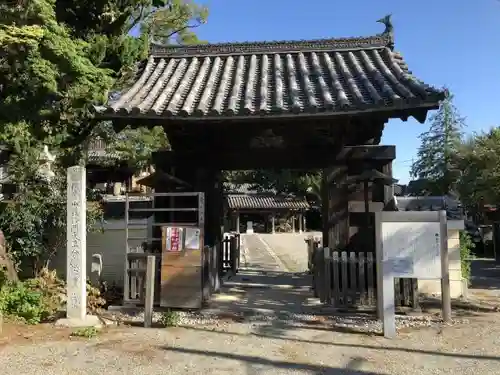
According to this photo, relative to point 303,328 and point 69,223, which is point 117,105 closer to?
point 69,223

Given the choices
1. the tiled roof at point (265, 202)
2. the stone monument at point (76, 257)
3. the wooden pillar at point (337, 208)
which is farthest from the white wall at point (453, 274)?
the tiled roof at point (265, 202)

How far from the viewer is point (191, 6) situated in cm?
2078

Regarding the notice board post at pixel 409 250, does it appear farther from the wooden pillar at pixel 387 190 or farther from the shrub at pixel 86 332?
the shrub at pixel 86 332

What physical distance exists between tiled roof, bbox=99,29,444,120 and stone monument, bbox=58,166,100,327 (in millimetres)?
1353

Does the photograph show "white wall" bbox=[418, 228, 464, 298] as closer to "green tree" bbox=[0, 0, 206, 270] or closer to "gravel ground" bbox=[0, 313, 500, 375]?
"gravel ground" bbox=[0, 313, 500, 375]

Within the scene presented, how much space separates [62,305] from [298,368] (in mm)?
4895

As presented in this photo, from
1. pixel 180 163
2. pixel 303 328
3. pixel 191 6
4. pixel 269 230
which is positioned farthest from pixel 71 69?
pixel 269 230

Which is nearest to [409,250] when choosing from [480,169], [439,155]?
[480,169]

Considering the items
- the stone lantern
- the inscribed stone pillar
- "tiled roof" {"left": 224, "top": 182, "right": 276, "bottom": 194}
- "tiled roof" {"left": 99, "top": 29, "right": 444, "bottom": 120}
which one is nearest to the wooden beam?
"tiled roof" {"left": 99, "top": 29, "right": 444, "bottom": 120}

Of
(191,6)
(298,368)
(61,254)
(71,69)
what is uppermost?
(191,6)

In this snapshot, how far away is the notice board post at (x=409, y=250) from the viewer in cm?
682

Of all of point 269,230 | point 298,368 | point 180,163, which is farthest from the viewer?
point 269,230

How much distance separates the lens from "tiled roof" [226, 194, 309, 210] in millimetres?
51781

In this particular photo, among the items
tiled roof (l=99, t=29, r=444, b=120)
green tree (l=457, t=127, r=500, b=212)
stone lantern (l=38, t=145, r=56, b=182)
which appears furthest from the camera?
green tree (l=457, t=127, r=500, b=212)
